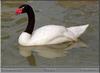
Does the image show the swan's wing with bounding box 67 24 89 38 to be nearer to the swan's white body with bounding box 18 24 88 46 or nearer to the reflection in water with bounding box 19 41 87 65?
the swan's white body with bounding box 18 24 88 46

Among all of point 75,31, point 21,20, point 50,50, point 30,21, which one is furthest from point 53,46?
point 21,20

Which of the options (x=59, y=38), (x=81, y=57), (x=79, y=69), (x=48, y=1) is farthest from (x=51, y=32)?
(x=48, y=1)

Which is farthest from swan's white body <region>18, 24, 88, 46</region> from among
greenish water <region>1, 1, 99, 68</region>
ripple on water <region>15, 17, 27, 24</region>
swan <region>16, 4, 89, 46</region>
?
ripple on water <region>15, 17, 27, 24</region>

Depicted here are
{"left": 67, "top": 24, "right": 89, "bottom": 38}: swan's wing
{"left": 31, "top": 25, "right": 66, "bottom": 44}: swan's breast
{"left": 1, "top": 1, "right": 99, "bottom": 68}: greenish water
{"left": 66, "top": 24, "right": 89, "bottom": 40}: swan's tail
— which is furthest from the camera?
{"left": 67, "top": 24, "right": 89, "bottom": 38}: swan's wing

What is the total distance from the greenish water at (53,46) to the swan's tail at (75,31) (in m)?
0.15

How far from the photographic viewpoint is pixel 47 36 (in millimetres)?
9914

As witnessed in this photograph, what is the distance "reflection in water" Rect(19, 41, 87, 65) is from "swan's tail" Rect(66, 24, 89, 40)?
0.52 feet

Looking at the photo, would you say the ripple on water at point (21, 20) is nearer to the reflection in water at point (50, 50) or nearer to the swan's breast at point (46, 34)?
→ the swan's breast at point (46, 34)

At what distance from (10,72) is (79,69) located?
1.25 meters

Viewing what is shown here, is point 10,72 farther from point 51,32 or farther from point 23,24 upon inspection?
point 23,24

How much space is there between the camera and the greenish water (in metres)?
9.09

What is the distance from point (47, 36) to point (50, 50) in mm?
328

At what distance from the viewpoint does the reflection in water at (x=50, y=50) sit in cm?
948

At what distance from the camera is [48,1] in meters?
13.4
